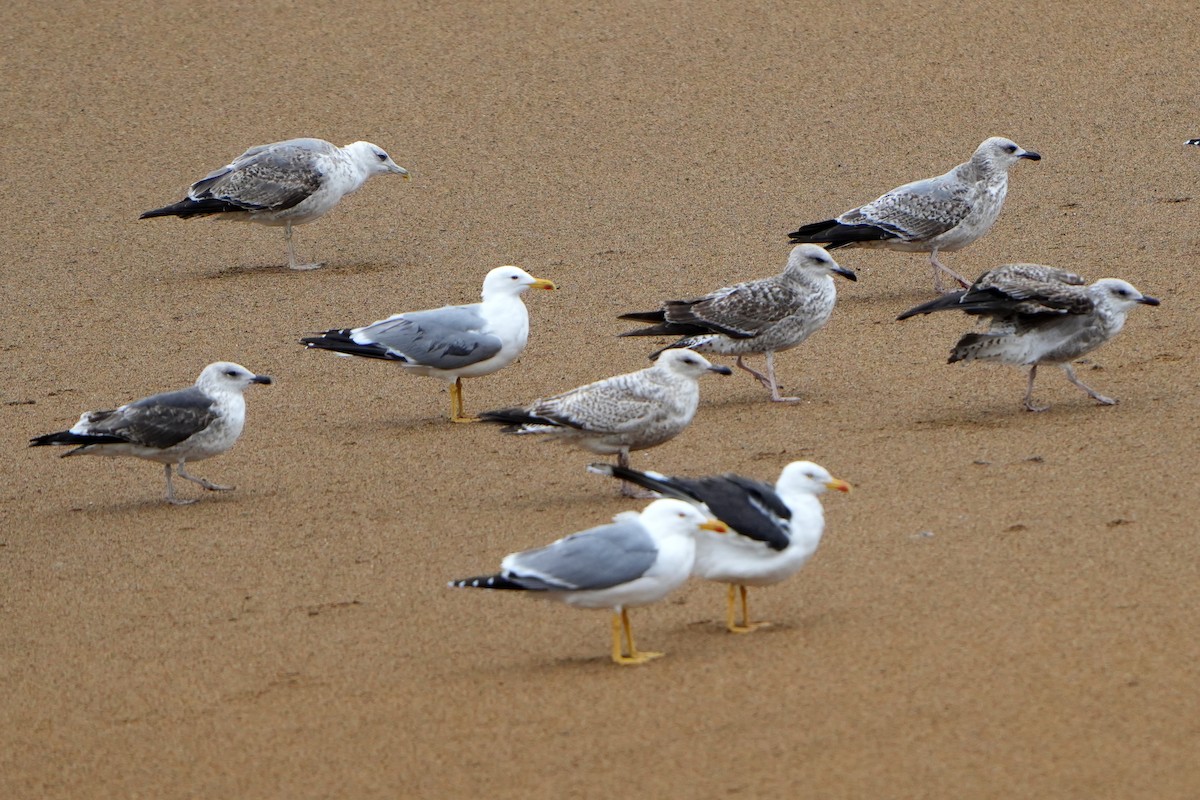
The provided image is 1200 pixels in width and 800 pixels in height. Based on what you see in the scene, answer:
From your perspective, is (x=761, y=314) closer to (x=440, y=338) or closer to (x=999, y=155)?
(x=440, y=338)

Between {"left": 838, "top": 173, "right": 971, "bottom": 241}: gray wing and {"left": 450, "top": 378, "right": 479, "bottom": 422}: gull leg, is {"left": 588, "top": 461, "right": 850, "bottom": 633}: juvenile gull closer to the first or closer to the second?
{"left": 450, "top": 378, "right": 479, "bottom": 422}: gull leg

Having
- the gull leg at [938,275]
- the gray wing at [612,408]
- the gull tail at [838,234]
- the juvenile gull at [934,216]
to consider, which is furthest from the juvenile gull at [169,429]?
the gull leg at [938,275]

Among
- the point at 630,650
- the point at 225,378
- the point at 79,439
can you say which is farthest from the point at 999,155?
the point at 630,650

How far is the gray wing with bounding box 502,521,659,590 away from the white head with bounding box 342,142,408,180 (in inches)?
391

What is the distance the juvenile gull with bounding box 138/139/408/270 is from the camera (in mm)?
15062

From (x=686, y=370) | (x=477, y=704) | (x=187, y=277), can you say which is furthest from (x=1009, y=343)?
(x=187, y=277)

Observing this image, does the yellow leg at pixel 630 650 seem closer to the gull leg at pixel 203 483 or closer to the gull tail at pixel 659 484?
the gull tail at pixel 659 484

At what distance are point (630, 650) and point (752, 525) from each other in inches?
27.7

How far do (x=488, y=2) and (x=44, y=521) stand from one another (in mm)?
14192

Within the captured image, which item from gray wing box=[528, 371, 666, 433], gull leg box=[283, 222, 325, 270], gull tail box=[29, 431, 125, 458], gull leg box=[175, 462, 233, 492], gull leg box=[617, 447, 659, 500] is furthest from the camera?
gull leg box=[283, 222, 325, 270]

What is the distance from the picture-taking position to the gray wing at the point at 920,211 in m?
12.8

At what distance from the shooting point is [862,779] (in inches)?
216

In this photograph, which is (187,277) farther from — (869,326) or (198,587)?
(198,587)

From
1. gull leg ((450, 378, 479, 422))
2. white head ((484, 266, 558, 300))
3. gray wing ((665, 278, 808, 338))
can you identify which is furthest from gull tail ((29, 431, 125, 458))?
gray wing ((665, 278, 808, 338))
